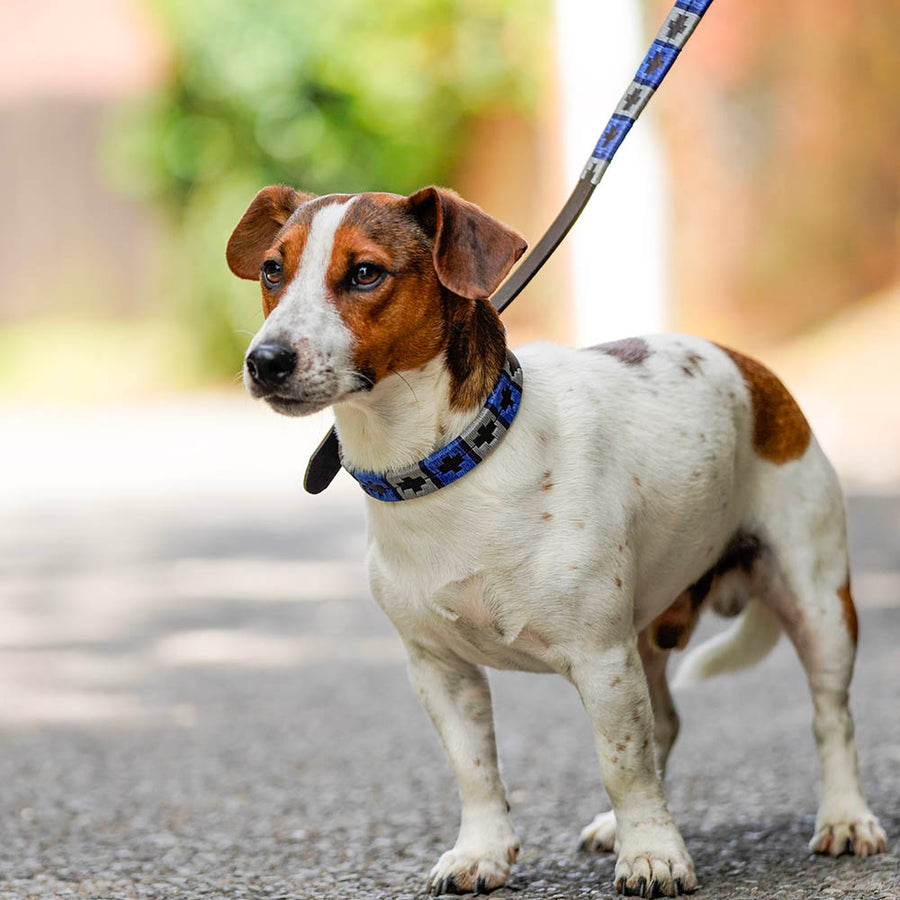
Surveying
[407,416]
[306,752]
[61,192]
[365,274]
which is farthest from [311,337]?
[61,192]

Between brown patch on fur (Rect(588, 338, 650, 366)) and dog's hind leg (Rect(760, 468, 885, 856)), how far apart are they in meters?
0.51

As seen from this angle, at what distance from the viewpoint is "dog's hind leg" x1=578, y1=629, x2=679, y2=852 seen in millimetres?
3904

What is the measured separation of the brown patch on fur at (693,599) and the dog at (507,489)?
0.10 ft

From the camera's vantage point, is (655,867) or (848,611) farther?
(848,611)

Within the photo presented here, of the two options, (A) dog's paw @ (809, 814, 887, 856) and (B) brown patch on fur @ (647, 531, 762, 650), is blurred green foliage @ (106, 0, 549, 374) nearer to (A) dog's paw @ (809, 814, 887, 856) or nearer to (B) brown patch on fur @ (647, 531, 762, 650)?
(B) brown patch on fur @ (647, 531, 762, 650)

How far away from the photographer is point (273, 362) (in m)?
3.03

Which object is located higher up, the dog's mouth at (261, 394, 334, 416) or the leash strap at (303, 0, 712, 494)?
the leash strap at (303, 0, 712, 494)

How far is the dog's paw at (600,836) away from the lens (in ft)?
12.7

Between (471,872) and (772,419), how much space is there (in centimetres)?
134

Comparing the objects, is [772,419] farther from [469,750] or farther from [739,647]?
[469,750]

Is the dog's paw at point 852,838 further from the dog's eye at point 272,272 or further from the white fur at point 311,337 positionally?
the dog's eye at point 272,272

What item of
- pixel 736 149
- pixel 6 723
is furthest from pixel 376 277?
pixel 736 149

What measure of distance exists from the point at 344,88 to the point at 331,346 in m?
16.2

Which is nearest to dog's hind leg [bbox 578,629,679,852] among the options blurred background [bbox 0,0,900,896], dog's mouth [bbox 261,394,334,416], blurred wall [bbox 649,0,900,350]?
dog's mouth [bbox 261,394,334,416]
